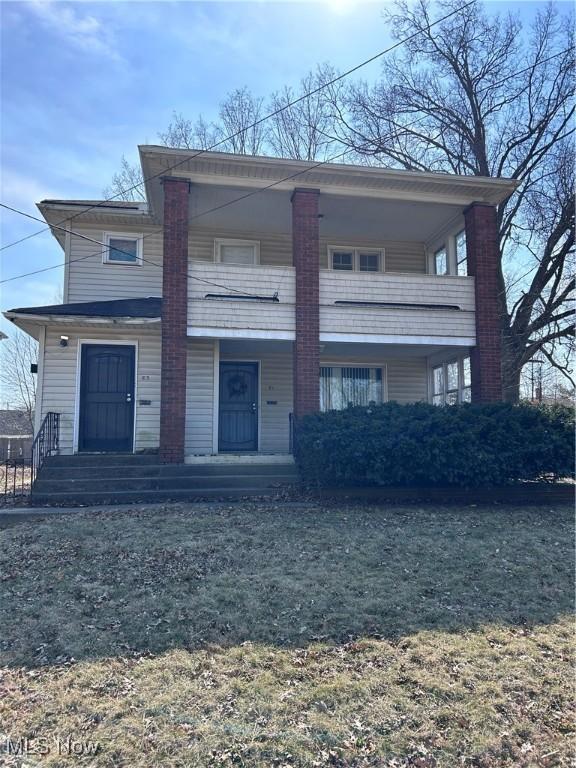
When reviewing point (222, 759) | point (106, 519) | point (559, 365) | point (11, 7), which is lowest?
point (222, 759)

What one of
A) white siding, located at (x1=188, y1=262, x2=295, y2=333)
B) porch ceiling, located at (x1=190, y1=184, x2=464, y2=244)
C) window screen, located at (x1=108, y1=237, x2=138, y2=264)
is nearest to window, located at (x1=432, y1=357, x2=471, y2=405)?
porch ceiling, located at (x1=190, y1=184, x2=464, y2=244)

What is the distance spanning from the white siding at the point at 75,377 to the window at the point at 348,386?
417 cm

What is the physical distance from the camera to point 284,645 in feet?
12.8

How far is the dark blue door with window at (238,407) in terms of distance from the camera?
11.8 meters

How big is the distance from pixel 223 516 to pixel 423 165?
15479 mm

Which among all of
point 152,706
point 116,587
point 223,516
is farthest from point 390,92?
point 152,706

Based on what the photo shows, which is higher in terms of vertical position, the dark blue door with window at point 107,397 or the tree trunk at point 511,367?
the tree trunk at point 511,367

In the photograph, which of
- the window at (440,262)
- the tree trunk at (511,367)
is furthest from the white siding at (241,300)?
the tree trunk at (511,367)

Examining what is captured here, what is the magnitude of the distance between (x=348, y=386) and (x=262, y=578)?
26.8ft

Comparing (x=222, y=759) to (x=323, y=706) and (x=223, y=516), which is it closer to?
(x=323, y=706)

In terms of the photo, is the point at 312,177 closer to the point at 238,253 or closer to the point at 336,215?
the point at 336,215

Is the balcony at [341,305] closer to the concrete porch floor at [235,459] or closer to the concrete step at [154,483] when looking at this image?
the concrete porch floor at [235,459]

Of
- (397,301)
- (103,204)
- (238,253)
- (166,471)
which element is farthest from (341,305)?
(103,204)

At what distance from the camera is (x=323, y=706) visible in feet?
10.4
